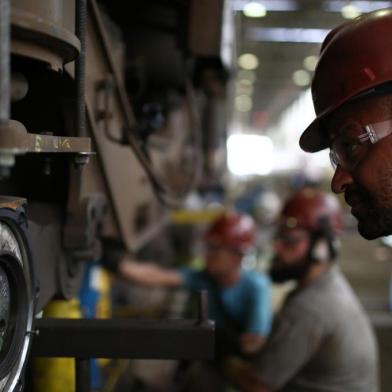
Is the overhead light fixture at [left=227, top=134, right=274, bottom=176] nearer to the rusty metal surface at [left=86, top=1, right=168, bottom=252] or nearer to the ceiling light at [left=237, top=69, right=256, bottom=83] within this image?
the ceiling light at [left=237, top=69, right=256, bottom=83]

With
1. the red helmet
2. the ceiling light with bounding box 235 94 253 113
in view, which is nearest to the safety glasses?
the red helmet

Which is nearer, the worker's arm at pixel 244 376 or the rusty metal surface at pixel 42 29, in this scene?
the rusty metal surface at pixel 42 29

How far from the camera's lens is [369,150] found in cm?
123

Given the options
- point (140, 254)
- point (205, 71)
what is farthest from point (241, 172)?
point (205, 71)

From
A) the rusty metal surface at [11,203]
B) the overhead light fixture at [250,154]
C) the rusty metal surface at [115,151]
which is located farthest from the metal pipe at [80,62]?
the overhead light fixture at [250,154]

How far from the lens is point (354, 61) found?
126cm

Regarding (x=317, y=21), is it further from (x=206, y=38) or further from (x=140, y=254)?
(x=140, y=254)

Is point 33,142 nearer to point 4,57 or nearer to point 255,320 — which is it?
point 4,57

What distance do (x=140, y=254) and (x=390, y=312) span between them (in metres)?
2.94

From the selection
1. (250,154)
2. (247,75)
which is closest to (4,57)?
(247,75)

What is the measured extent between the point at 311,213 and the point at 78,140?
6.74 feet

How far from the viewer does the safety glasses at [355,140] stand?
A: 3.99ft

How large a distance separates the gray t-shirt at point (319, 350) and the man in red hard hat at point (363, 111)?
3.61 ft

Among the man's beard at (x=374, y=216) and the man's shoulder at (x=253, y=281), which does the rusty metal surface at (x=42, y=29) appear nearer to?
the man's beard at (x=374, y=216)
